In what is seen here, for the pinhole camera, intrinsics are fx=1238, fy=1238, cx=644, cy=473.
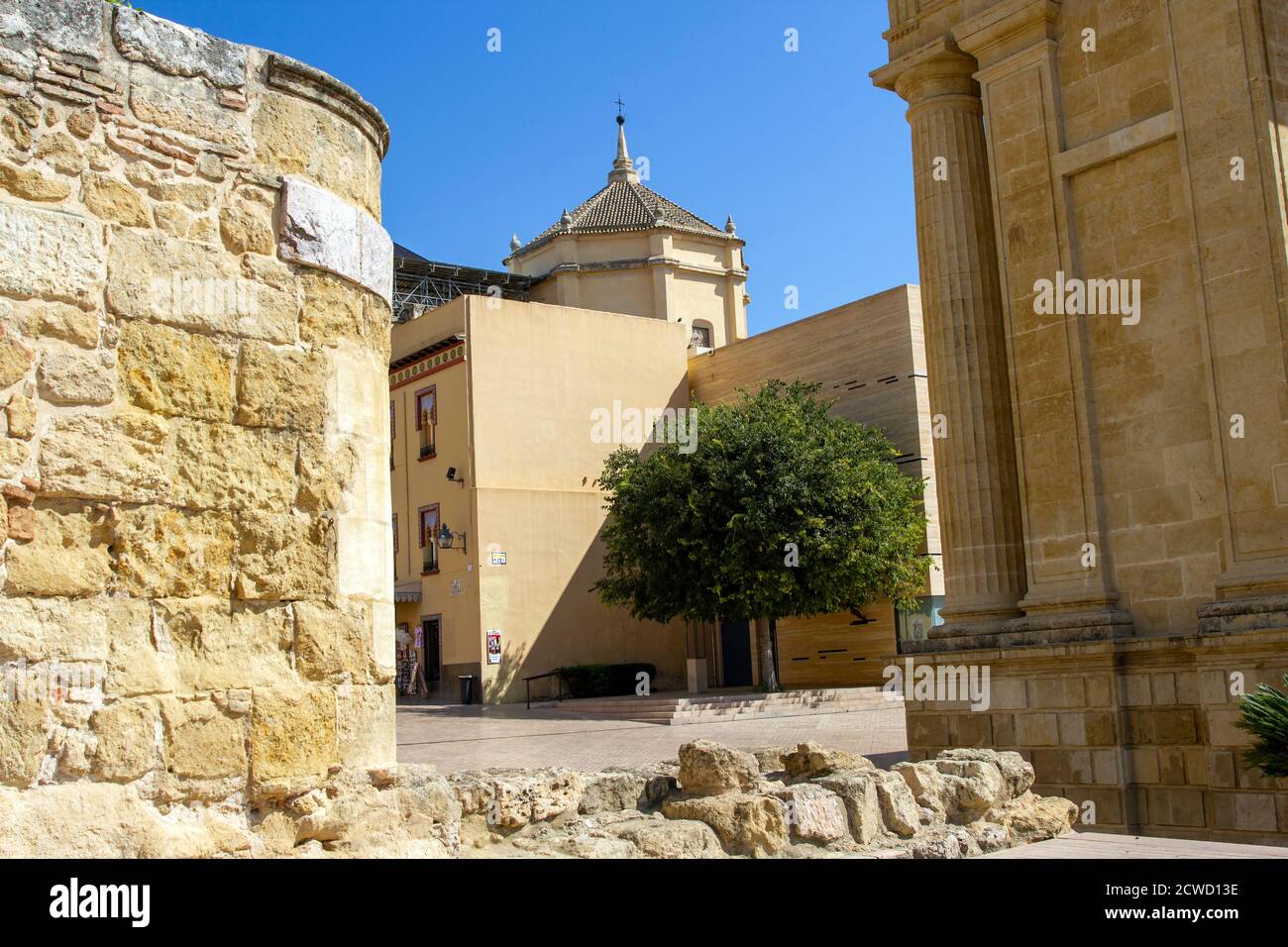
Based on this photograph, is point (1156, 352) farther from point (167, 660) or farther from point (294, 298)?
point (167, 660)

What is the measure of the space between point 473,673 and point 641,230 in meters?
16.6

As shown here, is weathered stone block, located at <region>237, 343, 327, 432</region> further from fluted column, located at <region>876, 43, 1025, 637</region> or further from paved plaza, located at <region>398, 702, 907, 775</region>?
paved plaza, located at <region>398, 702, 907, 775</region>

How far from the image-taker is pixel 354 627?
4977 millimetres

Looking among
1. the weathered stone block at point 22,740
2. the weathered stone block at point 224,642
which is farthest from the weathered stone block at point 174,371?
the weathered stone block at point 22,740

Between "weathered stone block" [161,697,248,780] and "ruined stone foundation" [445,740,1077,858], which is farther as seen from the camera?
"ruined stone foundation" [445,740,1077,858]

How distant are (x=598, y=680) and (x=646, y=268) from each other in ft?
49.2

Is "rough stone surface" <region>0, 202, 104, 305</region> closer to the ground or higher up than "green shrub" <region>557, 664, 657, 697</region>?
higher up

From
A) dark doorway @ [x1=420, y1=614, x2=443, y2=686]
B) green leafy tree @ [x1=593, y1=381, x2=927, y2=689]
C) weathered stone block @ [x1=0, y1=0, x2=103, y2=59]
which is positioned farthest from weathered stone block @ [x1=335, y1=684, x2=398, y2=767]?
dark doorway @ [x1=420, y1=614, x2=443, y2=686]

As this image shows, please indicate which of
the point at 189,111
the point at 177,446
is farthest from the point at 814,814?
the point at 189,111

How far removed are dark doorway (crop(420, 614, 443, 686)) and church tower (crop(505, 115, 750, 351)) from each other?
40.4ft

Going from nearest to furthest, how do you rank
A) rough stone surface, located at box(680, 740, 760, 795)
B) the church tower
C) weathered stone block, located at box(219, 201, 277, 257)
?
weathered stone block, located at box(219, 201, 277, 257)
rough stone surface, located at box(680, 740, 760, 795)
the church tower

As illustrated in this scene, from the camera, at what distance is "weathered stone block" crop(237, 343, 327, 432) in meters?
4.75

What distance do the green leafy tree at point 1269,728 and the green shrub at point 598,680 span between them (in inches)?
929

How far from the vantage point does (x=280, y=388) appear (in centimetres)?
486
